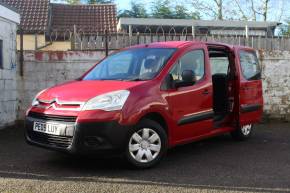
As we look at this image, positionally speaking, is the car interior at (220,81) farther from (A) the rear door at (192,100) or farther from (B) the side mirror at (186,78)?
(B) the side mirror at (186,78)

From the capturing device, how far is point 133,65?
7.06 metres

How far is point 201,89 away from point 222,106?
132 centimetres

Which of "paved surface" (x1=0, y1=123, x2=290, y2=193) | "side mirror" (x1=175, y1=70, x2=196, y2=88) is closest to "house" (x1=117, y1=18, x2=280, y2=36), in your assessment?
"paved surface" (x1=0, y1=123, x2=290, y2=193)

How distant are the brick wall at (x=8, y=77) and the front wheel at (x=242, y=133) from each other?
5026 mm

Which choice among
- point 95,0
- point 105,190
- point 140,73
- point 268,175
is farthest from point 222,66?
point 95,0

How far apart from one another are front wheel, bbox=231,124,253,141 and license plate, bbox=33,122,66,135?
3841mm

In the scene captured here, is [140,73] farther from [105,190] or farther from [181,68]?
[105,190]

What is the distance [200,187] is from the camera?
5.39 metres

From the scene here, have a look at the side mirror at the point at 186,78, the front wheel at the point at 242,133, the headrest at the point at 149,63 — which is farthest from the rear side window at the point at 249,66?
the headrest at the point at 149,63

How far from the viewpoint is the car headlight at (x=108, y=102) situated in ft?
19.1

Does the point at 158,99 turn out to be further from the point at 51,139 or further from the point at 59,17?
the point at 59,17

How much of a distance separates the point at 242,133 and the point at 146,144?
10.2 ft

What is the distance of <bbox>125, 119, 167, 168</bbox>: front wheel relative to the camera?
19.9 ft

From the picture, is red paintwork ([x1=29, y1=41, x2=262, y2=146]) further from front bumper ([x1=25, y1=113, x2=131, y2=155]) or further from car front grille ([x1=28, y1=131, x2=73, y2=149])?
car front grille ([x1=28, y1=131, x2=73, y2=149])
